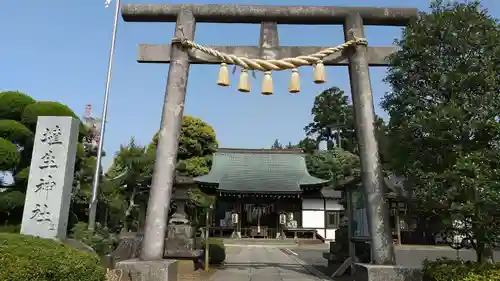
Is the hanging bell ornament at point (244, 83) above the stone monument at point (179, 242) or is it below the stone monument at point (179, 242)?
above

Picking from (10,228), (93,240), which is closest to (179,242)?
(93,240)

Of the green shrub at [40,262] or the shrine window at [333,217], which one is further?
the shrine window at [333,217]

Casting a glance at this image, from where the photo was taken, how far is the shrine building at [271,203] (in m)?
30.5

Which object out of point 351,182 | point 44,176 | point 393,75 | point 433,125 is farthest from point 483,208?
point 44,176

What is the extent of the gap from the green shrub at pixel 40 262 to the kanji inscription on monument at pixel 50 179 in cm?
127

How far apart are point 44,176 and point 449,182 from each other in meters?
7.08

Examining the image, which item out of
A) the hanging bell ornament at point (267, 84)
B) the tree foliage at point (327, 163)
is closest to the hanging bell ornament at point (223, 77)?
the hanging bell ornament at point (267, 84)

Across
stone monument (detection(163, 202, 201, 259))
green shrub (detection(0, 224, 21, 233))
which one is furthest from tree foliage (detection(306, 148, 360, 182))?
green shrub (detection(0, 224, 21, 233))

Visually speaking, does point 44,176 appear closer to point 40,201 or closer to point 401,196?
point 40,201

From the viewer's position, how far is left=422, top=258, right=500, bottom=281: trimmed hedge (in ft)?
18.7

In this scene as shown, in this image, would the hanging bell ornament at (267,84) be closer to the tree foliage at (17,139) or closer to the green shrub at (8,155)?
the tree foliage at (17,139)

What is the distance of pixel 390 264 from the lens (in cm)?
739

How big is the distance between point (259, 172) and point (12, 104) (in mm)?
23320

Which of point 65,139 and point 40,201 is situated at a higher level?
point 65,139
